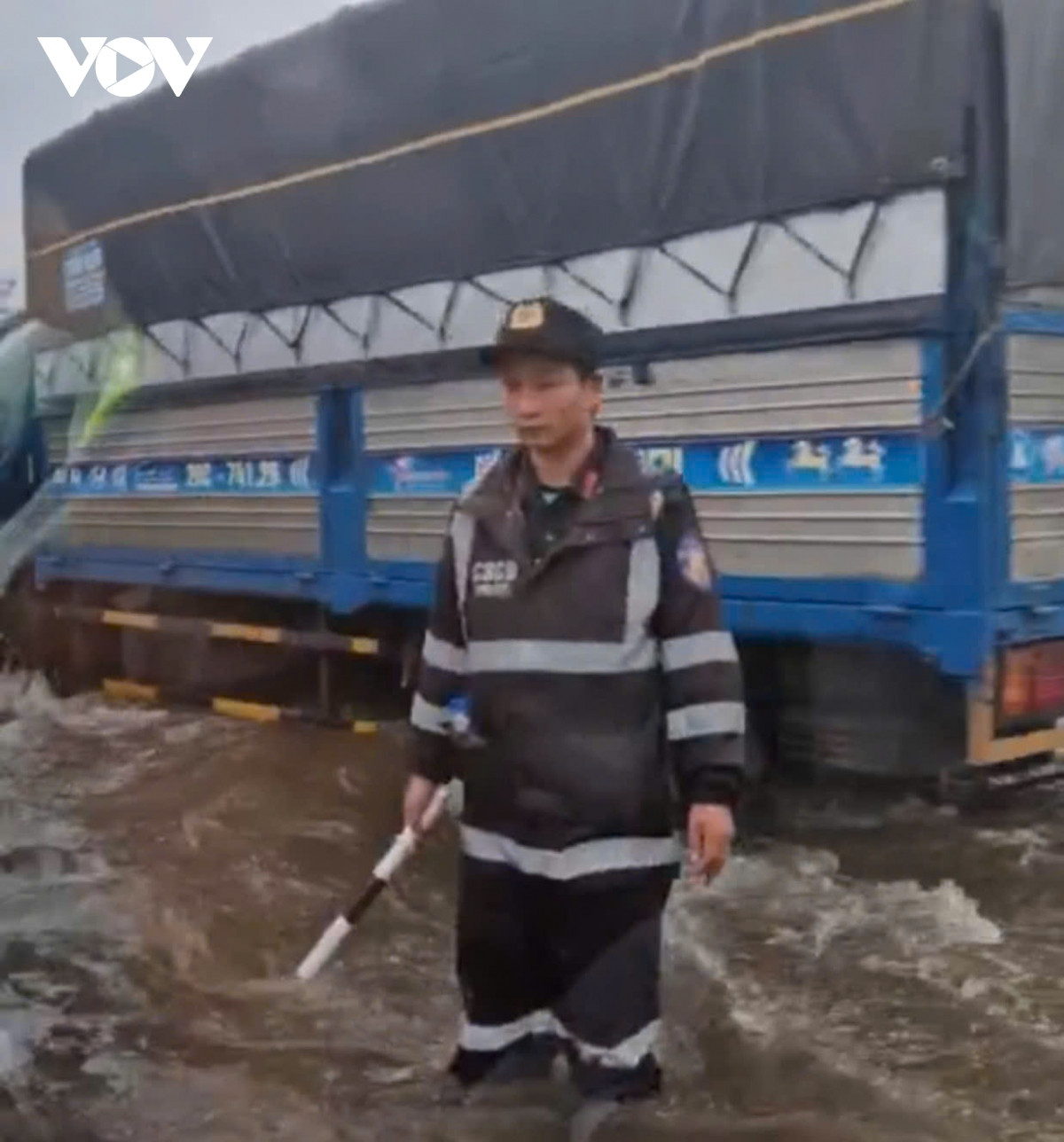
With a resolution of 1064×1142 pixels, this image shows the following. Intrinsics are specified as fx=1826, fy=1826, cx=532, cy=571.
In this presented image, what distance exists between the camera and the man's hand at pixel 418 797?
373cm

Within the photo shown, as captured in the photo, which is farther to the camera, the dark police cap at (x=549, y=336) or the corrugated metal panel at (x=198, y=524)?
the corrugated metal panel at (x=198, y=524)

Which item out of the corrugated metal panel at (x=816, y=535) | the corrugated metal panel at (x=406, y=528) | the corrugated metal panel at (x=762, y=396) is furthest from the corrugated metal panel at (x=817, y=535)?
the corrugated metal panel at (x=406, y=528)

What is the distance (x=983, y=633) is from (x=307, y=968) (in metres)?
2.08

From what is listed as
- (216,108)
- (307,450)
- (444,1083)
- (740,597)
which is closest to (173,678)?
(307,450)

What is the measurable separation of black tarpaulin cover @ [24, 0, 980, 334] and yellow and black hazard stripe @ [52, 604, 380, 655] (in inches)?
57.6

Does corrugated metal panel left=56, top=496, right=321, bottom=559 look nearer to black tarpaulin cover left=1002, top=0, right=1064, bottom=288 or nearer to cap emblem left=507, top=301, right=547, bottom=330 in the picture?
black tarpaulin cover left=1002, top=0, right=1064, bottom=288

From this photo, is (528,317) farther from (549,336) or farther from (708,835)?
(708,835)

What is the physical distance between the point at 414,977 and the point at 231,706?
413cm

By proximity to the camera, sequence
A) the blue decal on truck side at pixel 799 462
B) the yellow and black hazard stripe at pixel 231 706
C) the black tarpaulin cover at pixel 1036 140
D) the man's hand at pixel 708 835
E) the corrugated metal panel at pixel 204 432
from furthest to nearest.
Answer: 1. the yellow and black hazard stripe at pixel 231 706
2. the corrugated metal panel at pixel 204 432
3. the blue decal on truck side at pixel 799 462
4. the black tarpaulin cover at pixel 1036 140
5. the man's hand at pixel 708 835

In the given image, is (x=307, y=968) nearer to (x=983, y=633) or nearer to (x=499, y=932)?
(x=499, y=932)

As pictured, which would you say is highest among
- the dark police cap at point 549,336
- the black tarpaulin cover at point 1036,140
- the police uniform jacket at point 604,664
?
the black tarpaulin cover at point 1036,140

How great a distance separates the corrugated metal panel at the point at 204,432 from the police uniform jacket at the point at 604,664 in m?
4.29

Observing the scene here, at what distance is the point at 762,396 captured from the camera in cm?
554

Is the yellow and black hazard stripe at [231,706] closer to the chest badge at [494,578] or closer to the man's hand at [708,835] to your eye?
the chest badge at [494,578]
